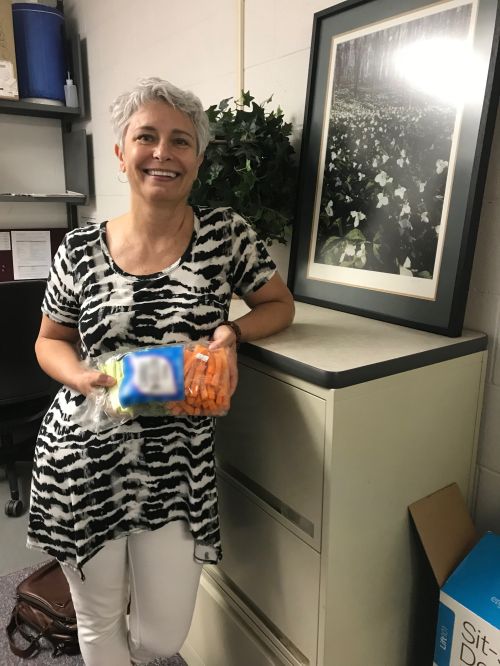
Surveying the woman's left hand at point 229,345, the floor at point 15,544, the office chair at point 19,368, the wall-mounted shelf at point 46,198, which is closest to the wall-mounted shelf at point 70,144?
the wall-mounted shelf at point 46,198

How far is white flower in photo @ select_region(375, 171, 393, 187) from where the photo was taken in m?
1.31

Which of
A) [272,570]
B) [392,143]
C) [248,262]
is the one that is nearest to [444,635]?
[272,570]

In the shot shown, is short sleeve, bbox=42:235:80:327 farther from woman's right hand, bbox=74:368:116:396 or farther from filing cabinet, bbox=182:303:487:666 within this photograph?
filing cabinet, bbox=182:303:487:666

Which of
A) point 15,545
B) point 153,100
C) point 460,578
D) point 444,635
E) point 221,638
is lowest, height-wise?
point 15,545

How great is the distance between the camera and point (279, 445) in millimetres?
1151

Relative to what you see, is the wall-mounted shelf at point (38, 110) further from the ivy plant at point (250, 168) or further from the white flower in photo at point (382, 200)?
the white flower in photo at point (382, 200)

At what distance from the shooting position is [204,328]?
3.61 feet

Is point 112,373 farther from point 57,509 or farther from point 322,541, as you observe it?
point 322,541

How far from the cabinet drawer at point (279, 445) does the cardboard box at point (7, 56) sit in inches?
86.2

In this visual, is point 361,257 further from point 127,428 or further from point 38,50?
point 38,50

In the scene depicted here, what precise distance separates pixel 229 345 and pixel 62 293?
394mm

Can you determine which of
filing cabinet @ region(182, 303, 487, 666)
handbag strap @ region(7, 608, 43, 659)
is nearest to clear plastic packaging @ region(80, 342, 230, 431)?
filing cabinet @ region(182, 303, 487, 666)

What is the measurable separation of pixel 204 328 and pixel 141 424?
240mm

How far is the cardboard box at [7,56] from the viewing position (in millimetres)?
2506
